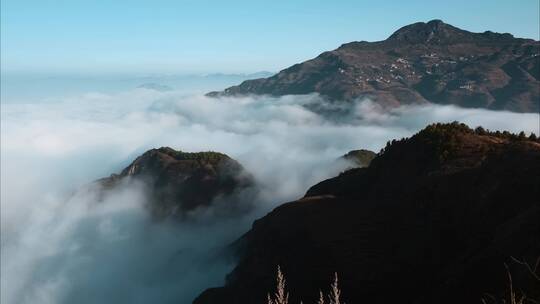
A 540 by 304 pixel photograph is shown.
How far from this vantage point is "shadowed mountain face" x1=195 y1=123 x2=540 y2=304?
38.2 meters

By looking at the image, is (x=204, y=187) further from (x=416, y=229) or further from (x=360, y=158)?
(x=416, y=229)

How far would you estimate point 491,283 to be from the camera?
3150 centimetres

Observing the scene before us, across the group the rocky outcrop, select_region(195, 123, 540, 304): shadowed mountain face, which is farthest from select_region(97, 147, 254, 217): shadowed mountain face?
select_region(195, 123, 540, 304): shadowed mountain face

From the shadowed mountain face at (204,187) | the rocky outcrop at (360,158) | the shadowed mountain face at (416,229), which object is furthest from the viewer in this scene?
the shadowed mountain face at (204,187)

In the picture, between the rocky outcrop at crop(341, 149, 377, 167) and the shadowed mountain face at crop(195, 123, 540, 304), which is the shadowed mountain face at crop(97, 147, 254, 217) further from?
the shadowed mountain face at crop(195, 123, 540, 304)

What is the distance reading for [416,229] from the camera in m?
56.9

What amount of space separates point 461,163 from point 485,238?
74.9ft

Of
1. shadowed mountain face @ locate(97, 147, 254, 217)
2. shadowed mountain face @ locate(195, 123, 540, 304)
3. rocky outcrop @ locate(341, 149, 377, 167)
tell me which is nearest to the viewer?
shadowed mountain face @ locate(195, 123, 540, 304)

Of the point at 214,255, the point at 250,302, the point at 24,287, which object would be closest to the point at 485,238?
the point at 250,302

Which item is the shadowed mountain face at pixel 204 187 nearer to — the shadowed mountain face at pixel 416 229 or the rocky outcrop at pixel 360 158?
the rocky outcrop at pixel 360 158

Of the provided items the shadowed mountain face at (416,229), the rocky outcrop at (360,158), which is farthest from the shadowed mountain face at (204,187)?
the shadowed mountain face at (416,229)

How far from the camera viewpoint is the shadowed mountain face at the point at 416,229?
3825cm

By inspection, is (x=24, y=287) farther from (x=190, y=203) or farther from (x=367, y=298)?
(x=367, y=298)

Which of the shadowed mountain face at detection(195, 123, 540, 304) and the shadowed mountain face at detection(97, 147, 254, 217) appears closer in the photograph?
the shadowed mountain face at detection(195, 123, 540, 304)
